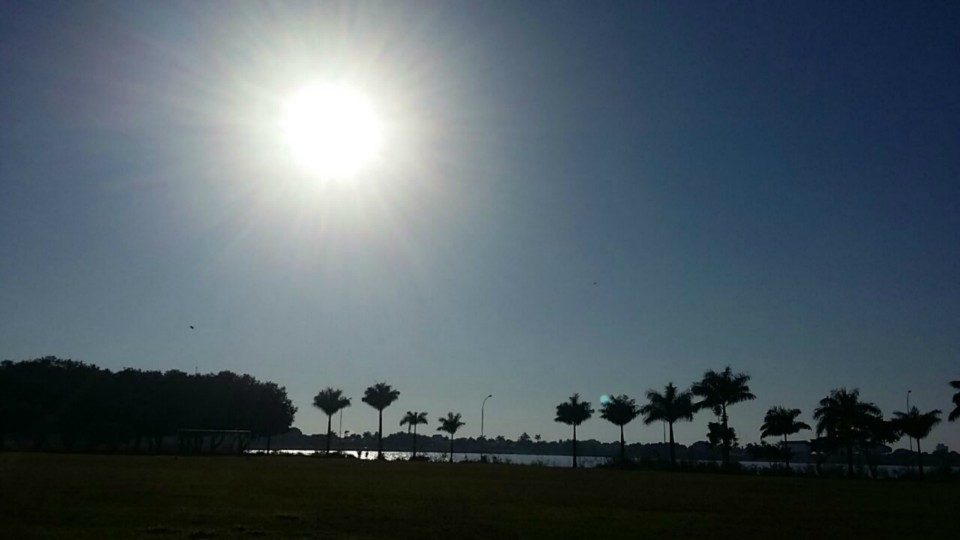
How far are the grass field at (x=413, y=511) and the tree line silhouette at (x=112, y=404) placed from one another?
60.7 m

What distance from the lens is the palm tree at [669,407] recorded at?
8219cm

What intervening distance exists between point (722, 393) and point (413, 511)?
59.5 metres

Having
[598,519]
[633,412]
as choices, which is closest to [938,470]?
[633,412]

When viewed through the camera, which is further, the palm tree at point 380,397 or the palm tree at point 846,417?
the palm tree at point 380,397

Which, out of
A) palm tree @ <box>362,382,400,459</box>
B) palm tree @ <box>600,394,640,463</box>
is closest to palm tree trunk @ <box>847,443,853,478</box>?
palm tree @ <box>600,394,640,463</box>

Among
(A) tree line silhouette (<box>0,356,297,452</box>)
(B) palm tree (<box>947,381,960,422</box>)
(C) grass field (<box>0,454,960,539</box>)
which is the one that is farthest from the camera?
(A) tree line silhouette (<box>0,356,297,452</box>)

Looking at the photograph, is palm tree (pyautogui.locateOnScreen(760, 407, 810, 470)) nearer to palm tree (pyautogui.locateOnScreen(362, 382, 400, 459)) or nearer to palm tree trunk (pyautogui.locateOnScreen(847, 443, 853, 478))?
palm tree trunk (pyautogui.locateOnScreen(847, 443, 853, 478))

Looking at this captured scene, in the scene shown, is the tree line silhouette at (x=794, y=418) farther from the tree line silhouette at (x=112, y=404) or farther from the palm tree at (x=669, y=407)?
the tree line silhouette at (x=112, y=404)

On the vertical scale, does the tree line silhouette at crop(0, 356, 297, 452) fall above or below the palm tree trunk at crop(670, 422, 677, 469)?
above

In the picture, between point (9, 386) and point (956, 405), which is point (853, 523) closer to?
point (956, 405)

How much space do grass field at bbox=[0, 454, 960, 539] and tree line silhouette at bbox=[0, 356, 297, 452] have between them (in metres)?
60.7

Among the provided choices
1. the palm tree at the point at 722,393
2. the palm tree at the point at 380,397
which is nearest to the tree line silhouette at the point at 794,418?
the palm tree at the point at 722,393

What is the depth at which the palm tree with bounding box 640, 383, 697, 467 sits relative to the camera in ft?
270

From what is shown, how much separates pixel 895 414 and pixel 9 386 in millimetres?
93612
